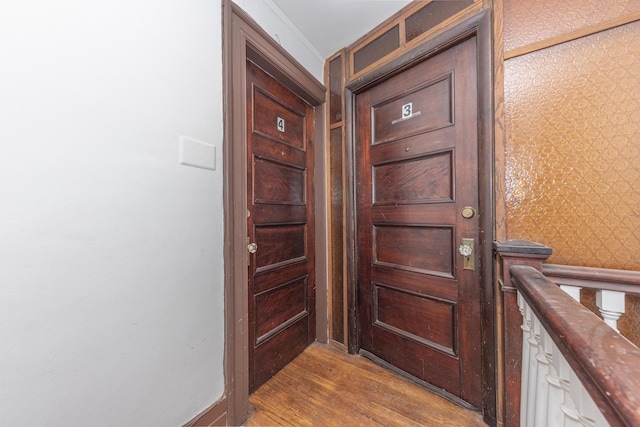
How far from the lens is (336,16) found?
5.07ft

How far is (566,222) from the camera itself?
1.02m

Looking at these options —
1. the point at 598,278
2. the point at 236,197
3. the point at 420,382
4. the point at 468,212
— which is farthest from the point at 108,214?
the point at 420,382

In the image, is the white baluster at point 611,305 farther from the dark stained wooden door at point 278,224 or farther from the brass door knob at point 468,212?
the dark stained wooden door at point 278,224

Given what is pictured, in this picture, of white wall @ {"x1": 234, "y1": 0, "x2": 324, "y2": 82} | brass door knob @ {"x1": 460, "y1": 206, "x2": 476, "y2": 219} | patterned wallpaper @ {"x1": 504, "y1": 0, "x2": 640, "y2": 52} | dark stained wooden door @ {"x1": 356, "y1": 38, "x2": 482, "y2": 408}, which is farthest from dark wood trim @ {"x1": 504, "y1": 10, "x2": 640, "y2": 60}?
white wall @ {"x1": 234, "y1": 0, "x2": 324, "y2": 82}

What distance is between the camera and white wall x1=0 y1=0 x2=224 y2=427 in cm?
65

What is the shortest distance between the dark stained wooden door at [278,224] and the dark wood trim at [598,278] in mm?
1359

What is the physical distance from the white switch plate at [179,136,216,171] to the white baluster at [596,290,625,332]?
5.25 feet

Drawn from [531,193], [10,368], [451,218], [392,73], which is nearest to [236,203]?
[10,368]

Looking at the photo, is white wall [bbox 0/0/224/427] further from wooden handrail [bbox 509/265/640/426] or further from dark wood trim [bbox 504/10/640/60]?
dark wood trim [bbox 504/10/640/60]

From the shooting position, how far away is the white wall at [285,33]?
4.42ft

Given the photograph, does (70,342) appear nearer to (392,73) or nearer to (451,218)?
(451,218)

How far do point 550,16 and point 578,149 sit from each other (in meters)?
0.61

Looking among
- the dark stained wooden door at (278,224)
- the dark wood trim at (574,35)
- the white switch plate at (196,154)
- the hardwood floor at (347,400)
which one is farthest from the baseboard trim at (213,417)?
the dark wood trim at (574,35)

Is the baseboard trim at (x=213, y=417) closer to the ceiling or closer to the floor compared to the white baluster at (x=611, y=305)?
closer to the floor
